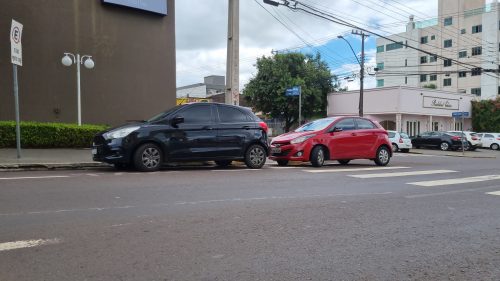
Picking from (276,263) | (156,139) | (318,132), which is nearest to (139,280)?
(276,263)

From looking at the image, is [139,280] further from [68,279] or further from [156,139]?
[156,139]

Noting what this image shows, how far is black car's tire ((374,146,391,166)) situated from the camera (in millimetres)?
14087

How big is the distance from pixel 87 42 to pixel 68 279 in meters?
17.1

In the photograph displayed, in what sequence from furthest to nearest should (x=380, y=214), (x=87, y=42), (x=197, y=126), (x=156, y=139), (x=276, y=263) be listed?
(x=87, y=42), (x=197, y=126), (x=156, y=139), (x=380, y=214), (x=276, y=263)

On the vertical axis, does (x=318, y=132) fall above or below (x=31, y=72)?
below

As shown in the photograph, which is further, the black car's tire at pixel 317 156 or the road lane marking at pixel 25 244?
the black car's tire at pixel 317 156

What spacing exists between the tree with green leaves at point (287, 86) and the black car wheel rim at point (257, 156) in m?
30.0

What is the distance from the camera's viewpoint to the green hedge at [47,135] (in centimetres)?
1365

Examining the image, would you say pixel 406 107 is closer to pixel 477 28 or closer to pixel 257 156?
pixel 257 156

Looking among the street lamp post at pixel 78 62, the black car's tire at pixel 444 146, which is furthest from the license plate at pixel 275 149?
the black car's tire at pixel 444 146

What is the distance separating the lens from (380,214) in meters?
6.29

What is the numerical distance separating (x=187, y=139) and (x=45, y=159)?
391 cm

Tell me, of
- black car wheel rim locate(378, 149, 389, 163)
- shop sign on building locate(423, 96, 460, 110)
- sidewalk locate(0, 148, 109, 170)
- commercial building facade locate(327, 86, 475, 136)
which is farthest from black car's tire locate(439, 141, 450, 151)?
sidewalk locate(0, 148, 109, 170)

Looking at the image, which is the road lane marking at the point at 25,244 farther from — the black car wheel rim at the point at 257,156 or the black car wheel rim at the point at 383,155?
the black car wheel rim at the point at 383,155
